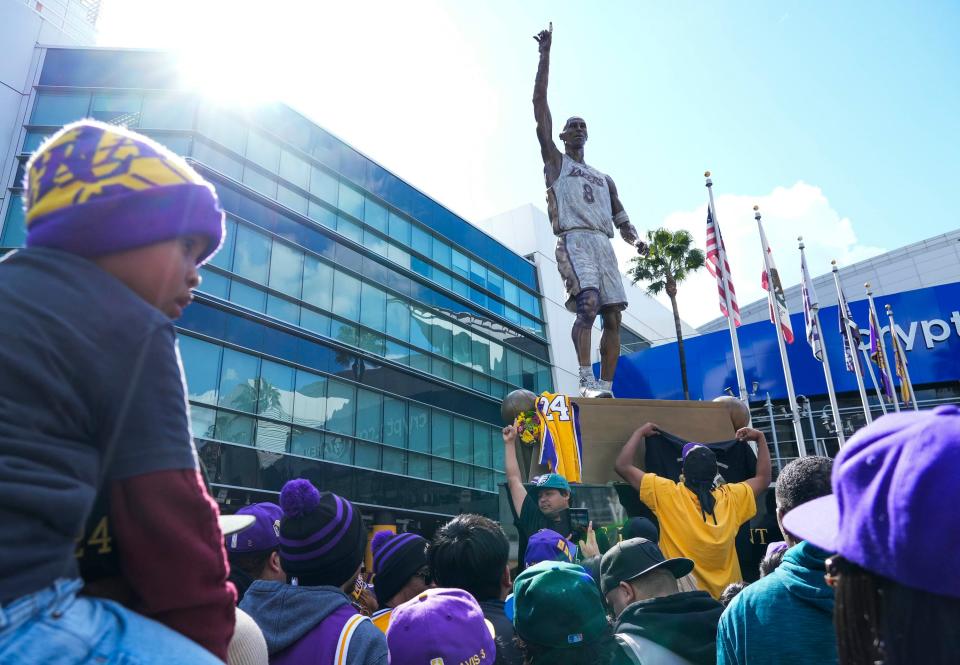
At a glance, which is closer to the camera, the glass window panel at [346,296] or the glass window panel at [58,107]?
the glass window panel at [58,107]

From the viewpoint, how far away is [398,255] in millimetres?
24859

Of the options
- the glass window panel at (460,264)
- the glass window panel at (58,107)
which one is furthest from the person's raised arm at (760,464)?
the glass window panel at (460,264)

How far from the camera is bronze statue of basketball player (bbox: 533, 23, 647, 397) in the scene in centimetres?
681

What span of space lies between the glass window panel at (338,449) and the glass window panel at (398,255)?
24.4 feet

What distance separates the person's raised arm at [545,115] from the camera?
664cm

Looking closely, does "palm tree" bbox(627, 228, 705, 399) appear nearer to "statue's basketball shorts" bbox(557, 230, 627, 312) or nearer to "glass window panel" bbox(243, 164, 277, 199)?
"glass window panel" bbox(243, 164, 277, 199)

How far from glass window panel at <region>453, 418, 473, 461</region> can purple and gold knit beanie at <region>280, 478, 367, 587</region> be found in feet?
69.6

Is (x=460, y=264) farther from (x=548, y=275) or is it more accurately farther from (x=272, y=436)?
(x=272, y=436)

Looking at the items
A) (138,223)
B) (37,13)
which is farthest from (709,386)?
(138,223)

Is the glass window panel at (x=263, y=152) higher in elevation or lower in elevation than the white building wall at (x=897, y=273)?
lower

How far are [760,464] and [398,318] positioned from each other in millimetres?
19437

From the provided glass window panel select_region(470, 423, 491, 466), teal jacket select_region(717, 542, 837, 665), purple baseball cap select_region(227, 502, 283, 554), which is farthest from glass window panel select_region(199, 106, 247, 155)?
teal jacket select_region(717, 542, 837, 665)

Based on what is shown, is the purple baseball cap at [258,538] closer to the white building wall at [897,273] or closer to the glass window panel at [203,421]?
the glass window panel at [203,421]

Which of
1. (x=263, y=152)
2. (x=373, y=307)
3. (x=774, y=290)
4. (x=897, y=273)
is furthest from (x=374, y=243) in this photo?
(x=897, y=273)
